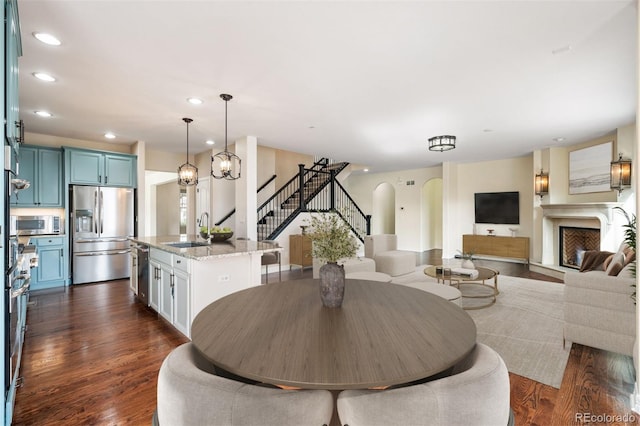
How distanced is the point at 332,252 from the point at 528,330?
2845 millimetres

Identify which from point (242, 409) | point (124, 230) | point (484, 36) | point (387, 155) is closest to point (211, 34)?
point (484, 36)

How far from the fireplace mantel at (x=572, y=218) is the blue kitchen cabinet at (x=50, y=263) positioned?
902 centimetres

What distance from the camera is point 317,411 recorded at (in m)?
0.86

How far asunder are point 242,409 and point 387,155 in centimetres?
686

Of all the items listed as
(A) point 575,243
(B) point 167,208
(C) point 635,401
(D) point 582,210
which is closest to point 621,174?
(D) point 582,210

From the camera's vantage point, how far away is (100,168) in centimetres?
542

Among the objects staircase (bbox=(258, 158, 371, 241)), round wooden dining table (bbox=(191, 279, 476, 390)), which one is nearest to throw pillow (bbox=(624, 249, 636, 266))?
round wooden dining table (bbox=(191, 279, 476, 390))

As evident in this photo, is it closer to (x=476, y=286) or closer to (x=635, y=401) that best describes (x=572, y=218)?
(x=476, y=286)

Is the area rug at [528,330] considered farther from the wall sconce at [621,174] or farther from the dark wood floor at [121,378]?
the wall sconce at [621,174]

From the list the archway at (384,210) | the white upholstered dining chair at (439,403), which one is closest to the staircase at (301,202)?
the archway at (384,210)

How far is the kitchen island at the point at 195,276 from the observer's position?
2.87 m

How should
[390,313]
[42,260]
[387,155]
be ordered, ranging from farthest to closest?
[387,155]
[42,260]
[390,313]

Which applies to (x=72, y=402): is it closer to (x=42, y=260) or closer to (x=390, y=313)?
(x=390, y=313)

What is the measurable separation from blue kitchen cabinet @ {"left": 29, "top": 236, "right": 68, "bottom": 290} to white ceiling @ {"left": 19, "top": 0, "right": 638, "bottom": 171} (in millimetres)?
1830
